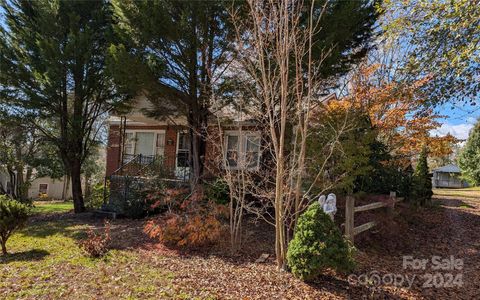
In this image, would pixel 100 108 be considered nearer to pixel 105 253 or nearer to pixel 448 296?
pixel 105 253

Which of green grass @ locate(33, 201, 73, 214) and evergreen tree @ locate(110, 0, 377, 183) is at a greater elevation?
evergreen tree @ locate(110, 0, 377, 183)

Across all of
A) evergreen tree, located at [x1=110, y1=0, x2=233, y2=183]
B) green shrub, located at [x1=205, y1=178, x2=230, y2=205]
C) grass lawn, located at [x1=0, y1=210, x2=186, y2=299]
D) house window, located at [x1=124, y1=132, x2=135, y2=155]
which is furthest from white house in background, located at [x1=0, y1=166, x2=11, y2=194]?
green shrub, located at [x1=205, y1=178, x2=230, y2=205]

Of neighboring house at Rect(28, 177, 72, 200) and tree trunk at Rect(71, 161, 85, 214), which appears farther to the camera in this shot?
neighboring house at Rect(28, 177, 72, 200)

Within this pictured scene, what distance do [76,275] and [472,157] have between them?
3236 cm

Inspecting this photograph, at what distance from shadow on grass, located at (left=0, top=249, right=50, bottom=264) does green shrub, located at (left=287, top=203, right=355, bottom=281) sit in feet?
17.8

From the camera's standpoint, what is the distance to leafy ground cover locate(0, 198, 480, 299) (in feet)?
16.0

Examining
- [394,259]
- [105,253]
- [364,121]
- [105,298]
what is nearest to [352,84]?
[364,121]

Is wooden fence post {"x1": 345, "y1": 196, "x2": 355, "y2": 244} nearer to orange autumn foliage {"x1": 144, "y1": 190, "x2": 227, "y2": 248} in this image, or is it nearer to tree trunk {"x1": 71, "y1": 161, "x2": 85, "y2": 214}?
orange autumn foliage {"x1": 144, "y1": 190, "x2": 227, "y2": 248}

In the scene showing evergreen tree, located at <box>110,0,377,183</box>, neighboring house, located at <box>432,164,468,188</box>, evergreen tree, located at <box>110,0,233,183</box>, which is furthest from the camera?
neighboring house, located at <box>432,164,468,188</box>

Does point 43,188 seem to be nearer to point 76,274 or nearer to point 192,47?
point 192,47

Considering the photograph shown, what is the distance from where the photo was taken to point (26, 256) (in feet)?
23.7

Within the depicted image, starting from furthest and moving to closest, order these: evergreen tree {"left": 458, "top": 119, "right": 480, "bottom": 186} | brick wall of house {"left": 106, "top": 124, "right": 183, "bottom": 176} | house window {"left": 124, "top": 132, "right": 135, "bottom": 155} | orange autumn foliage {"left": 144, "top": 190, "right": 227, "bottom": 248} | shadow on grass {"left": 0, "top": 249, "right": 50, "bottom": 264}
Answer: evergreen tree {"left": 458, "top": 119, "right": 480, "bottom": 186}, house window {"left": 124, "top": 132, "right": 135, "bottom": 155}, brick wall of house {"left": 106, "top": 124, "right": 183, "bottom": 176}, orange autumn foliage {"left": 144, "top": 190, "right": 227, "bottom": 248}, shadow on grass {"left": 0, "top": 249, "right": 50, "bottom": 264}

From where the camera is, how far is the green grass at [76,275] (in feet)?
15.9

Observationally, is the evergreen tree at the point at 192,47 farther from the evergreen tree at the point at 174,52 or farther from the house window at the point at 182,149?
the house window at the point at 182,149
